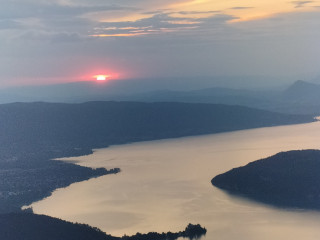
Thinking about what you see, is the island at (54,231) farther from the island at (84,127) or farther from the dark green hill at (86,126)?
the dark green hill at (86,126)

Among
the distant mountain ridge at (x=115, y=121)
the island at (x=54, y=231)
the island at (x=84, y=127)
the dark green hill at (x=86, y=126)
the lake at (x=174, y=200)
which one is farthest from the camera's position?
the distant mountain ridge at (x=115, y=121)

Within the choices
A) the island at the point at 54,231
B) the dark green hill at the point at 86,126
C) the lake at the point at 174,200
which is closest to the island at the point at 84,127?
the dark green hill at the point at 86,126

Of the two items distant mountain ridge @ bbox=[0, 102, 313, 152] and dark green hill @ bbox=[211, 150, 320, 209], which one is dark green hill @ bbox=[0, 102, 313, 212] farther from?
dark green hill @ bbox=[211, 150, 320, 209]

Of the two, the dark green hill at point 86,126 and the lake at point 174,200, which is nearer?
the lake at point 174,200

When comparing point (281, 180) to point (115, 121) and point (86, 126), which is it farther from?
point (115, 121)

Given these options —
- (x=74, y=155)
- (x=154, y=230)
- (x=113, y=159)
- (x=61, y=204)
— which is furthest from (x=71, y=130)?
(x=154, y=230)

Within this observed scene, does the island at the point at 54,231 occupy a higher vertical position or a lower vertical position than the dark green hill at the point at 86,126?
lower

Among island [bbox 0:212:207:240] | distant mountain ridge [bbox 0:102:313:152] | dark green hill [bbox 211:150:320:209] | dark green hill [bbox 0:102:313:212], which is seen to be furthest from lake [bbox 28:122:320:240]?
distant mountain ridge [bbox 0:102:313:152]
